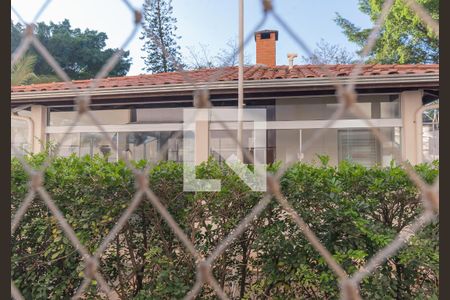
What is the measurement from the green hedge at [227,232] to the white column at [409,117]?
9.66ft

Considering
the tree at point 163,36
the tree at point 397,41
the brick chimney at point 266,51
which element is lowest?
the tree at point 163,36

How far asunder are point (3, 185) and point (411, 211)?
1.43m

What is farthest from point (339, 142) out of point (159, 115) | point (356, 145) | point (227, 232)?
point (227, 232)

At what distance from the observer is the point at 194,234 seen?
150 cm

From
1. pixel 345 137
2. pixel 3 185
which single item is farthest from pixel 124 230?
pixel 345 137

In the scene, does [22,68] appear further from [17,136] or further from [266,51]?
→ [266,51]

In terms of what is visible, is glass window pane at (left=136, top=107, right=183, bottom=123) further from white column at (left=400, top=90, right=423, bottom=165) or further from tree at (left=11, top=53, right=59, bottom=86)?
white column at (left=400, top=90, right=423, bottom=165)

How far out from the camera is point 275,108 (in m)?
4.43

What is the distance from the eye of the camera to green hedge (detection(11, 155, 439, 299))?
136cm

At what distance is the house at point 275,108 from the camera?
12.8 ft

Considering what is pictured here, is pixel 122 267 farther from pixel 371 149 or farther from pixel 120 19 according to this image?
pixel 371 149

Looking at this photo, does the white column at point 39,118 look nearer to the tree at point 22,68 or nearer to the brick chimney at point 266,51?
the tree at point 22,68

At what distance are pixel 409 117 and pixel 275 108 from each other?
1.56 meters

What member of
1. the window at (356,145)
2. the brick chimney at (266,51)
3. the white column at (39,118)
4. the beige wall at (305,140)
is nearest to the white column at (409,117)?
the window at (356,145)
